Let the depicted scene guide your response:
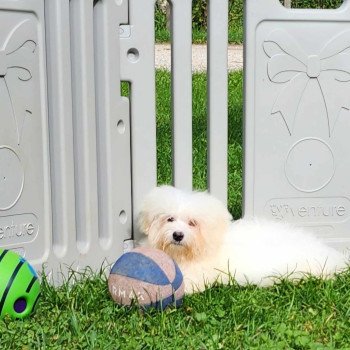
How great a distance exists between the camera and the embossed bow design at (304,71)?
378 centimetres

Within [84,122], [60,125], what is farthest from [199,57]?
[60,125]

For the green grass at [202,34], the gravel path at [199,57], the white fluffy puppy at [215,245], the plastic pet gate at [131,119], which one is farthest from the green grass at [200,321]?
the green grass at [202,34]

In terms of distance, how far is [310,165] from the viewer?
12.8 ft

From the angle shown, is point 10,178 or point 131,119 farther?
point 131,119

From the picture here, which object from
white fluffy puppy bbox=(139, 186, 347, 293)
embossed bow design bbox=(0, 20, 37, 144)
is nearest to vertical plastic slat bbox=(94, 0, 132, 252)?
white fluffy puppy bbox=(139, 186, 347, 293)

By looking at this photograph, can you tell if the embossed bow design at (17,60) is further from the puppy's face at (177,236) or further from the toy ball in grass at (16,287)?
the puppy's face at (177,236)

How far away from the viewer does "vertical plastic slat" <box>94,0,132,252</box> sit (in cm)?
352

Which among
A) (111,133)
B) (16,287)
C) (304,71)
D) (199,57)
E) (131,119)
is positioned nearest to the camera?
(16,287)

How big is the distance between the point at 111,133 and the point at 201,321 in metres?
1.08

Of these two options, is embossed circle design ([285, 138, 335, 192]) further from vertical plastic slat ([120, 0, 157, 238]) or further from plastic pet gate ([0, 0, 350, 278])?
vertical plastic slat ([120, 0, 157, 238])

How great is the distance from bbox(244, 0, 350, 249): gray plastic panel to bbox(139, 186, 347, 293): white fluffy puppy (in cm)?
32

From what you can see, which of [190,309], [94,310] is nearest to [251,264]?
[190,309]

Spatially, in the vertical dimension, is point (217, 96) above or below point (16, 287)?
above

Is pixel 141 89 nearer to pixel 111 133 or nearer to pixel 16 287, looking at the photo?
pixel 111 133
